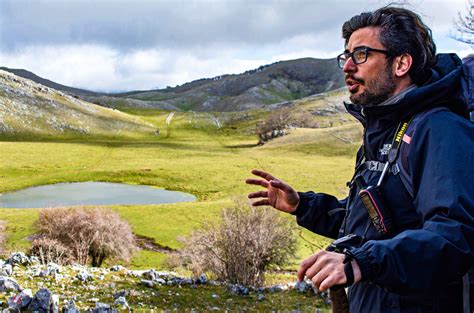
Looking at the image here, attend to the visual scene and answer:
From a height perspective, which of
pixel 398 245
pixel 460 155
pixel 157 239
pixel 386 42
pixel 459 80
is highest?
pixel 386 42

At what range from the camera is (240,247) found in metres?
26.2

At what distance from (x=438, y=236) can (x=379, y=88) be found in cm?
Answer: 127

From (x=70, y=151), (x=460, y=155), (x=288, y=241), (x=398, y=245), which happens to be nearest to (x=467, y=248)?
(x=398, y=245)

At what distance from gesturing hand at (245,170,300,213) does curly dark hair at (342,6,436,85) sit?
1495 mm

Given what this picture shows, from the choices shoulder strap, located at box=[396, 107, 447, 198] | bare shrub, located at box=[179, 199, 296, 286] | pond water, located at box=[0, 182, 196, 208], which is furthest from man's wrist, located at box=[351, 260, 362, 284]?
pond water, located at box=[0, 182, 196, 208]

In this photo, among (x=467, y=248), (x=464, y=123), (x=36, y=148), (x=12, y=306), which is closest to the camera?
(x=467, y=248)

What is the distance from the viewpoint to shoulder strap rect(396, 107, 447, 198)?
2.87m

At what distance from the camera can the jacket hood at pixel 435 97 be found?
2.93 m

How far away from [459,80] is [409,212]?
963 millimetres

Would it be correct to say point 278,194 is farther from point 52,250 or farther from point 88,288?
point 52,250

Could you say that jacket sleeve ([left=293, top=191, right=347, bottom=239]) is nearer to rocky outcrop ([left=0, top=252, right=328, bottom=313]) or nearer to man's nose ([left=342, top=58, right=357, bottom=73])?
man's nose ([left=342, top=58, right=357, bottom=73])

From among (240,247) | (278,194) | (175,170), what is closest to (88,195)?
(175,170)

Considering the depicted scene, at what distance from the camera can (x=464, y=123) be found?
2.72 meters

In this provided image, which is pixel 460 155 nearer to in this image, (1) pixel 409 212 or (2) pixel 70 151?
(1) pixel 409 212
